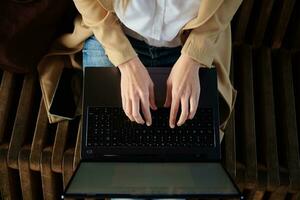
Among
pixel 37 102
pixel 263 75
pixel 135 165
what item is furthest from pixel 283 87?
pixel 37 102

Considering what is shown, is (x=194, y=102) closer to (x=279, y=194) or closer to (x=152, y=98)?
(x=152, y=98)

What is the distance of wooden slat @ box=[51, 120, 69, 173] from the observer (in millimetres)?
1004

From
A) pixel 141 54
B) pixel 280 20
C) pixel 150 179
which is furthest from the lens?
pixel 280 20

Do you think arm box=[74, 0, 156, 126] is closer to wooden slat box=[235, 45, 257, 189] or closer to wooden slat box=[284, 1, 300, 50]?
wooden slat box=[235, 45, 257, 189]

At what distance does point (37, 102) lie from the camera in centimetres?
111

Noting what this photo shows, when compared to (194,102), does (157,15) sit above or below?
above

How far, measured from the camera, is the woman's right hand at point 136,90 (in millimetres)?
824

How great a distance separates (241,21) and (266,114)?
244 millimetres

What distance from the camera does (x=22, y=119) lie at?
1058 mm

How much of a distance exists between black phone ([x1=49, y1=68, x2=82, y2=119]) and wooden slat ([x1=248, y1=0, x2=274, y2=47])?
47cm

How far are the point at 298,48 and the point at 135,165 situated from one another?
62 cm

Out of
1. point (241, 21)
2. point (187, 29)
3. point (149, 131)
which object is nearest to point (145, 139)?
point (149, 131)

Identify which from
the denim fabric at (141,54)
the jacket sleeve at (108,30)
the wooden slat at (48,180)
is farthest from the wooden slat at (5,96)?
the jacket sleeve at (108,30)

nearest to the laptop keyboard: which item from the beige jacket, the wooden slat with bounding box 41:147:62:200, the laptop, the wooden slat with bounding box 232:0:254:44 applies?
the laptop
